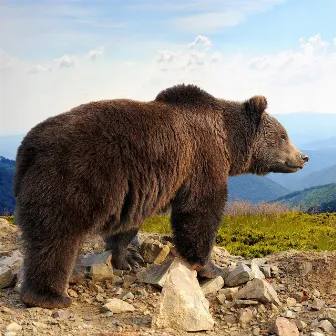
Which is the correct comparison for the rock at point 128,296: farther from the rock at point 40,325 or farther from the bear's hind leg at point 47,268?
the rock at point 40,325

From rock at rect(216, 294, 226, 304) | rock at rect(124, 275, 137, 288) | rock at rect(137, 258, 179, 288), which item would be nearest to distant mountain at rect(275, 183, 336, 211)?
rock at rect(137, 258, 179, 288)

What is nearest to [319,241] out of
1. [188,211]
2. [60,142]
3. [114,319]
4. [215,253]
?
[215,253]

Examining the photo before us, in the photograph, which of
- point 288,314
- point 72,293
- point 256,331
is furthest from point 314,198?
point 256,331

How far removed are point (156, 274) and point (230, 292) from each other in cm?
115

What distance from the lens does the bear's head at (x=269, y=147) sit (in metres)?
8.17

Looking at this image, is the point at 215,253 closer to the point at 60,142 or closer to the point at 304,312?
the point at 304,312

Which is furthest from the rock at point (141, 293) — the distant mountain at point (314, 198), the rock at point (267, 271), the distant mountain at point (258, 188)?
the distant mountain at point (258, 188)

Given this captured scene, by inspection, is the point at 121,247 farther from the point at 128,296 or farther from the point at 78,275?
the point at 128,296

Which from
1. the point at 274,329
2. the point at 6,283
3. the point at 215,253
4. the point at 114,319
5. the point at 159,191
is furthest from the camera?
the point at 215,253

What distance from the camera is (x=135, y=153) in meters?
6.59

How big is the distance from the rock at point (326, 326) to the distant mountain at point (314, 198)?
1189 cm

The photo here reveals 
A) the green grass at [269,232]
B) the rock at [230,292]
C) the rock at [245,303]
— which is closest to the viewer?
the rock at [245,303]

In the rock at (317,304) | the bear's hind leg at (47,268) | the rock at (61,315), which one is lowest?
the rock at (61,315)

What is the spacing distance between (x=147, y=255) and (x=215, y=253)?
151cm
